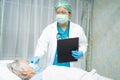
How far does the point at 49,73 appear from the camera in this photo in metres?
1.52

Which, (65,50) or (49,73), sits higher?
(65,50)

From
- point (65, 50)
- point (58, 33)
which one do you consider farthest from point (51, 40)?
point (65, 50)

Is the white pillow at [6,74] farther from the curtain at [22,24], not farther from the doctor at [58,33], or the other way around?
the curtain at [22,24]

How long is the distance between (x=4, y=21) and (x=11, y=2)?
28 cm

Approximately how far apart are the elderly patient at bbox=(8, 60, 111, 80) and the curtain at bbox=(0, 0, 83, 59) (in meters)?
1.11

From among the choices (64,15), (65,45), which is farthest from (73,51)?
(64,15)

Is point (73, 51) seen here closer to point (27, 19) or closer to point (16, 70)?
point (16, 70)

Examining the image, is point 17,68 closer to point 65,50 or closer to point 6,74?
point 6,74

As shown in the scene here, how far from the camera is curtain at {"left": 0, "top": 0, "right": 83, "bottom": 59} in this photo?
8.96ft

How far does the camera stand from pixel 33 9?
Answer: 290 cm

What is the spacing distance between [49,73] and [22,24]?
146cm

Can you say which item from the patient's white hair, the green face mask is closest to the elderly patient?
the patient's white hair

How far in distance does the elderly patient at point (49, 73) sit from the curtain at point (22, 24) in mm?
1109

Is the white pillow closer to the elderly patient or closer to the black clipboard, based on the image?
the elderly patient
